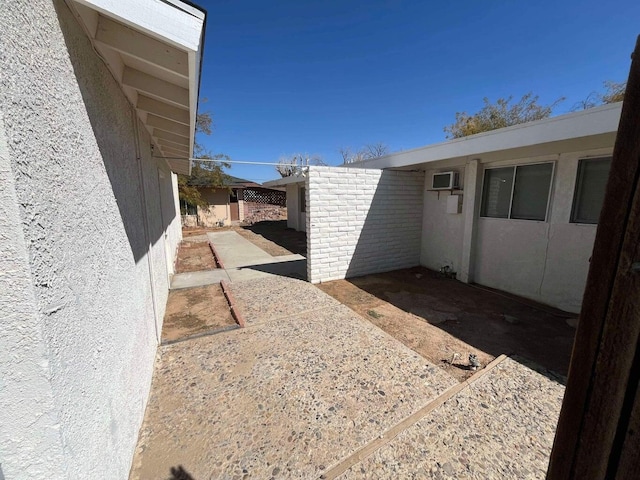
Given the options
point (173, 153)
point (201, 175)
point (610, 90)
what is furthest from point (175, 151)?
point (610, 90)

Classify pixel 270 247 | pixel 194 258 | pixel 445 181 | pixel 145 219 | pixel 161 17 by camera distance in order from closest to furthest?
pixel 161 17
pixel 145 219
pixel 445 181
pixel 194 258
pixel 270 247

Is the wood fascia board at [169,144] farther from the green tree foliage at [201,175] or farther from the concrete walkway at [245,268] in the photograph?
the green tree foliage at [201,175]

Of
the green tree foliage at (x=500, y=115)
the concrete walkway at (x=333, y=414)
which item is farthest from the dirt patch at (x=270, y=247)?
the green tree foliage at (x=500, y=115)

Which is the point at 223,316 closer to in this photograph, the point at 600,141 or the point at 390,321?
the point at 390,321

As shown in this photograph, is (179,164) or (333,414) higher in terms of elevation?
(179,164)

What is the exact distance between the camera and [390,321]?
398 cm

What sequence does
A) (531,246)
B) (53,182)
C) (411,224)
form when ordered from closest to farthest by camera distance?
(53,182), (531,246), (411,224)

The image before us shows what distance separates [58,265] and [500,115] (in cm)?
1860

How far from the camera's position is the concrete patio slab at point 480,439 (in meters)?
1.79

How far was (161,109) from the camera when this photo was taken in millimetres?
3268

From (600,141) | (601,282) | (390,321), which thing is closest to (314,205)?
(390,321)

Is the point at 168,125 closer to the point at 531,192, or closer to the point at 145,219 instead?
the point at 145,219

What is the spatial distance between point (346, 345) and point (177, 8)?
332 centimetres

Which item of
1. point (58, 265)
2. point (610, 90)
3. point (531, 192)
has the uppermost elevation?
point (610, 90)
